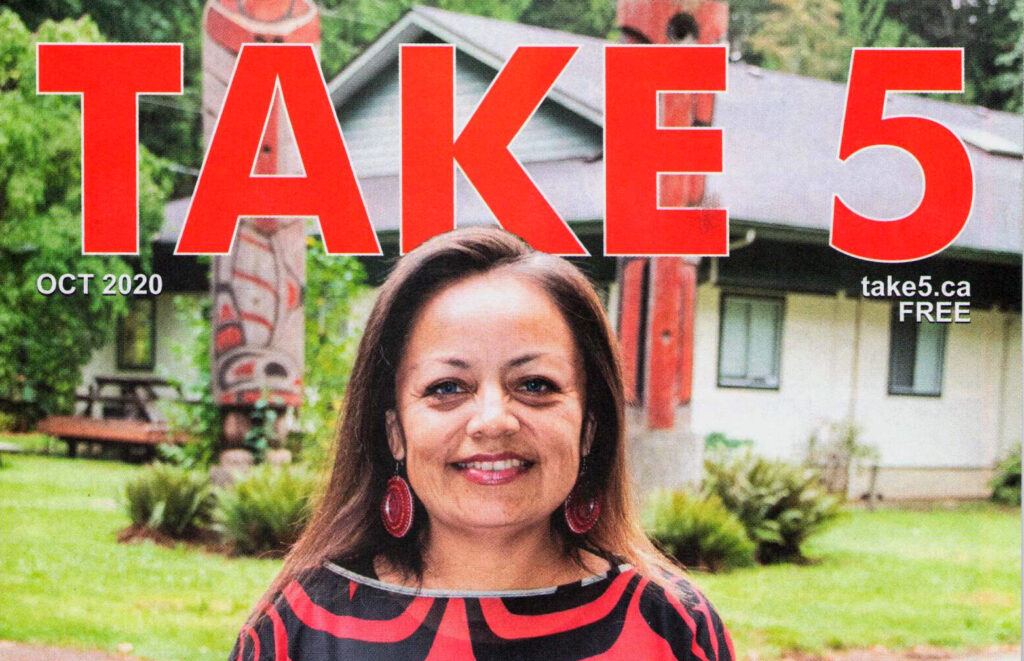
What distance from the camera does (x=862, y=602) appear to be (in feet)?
9.39

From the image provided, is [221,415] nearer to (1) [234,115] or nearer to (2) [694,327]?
(1) [234,115]

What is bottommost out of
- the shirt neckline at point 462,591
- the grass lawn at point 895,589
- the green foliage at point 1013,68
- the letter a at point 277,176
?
the grass lawn at point 895,589

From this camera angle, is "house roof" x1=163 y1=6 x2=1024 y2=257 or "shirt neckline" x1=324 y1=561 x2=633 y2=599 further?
"house roof" x1=163 y1=6 x2=1024 y2=257

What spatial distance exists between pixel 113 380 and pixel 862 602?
2.26 meters

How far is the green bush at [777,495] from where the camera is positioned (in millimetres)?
2852

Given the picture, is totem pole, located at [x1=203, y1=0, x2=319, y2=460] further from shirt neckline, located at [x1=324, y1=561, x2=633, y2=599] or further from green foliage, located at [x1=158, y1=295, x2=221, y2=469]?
shirt neckline, located at [x1=324, y1=561, x2=633, y2=599]

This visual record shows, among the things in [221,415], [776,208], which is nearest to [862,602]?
[776,208]

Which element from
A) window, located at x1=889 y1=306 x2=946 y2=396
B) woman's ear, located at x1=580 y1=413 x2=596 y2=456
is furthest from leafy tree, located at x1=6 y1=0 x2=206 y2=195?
window, located at x1=889 y1=306 x2=946 y2=396

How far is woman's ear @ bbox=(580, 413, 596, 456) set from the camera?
1.85 m

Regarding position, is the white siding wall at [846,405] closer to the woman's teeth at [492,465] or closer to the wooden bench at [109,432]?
the woman's teeth at [492,465]

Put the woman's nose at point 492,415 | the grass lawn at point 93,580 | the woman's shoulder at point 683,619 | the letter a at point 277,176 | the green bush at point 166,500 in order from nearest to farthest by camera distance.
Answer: the woman's nose at point 492,415, the woman's shoulder at point 683,619, the letter a at point 277,176, the grass lawn at point 93,580, the green bush at point 166,500

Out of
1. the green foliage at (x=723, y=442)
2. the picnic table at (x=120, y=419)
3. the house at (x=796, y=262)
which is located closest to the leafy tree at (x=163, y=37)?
the house at (x=796, y=262)

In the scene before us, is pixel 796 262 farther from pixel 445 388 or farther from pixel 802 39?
pixel 445 388

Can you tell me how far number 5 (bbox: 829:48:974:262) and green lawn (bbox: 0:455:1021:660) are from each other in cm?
83
